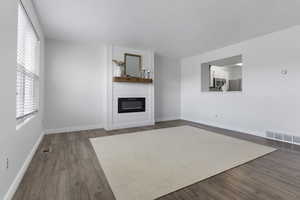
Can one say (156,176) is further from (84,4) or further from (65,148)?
(84,4)

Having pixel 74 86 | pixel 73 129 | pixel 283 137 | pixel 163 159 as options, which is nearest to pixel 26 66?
pixel 74 86

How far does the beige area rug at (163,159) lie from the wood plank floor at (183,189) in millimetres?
115

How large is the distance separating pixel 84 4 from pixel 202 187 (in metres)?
3.24

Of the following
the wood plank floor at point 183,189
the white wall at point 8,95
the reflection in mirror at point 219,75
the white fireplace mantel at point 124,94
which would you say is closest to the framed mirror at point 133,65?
the white fireplace mantel at point 124,94

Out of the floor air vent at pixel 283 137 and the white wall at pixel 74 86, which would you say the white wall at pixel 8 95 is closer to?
the white wall at pixel 74 86

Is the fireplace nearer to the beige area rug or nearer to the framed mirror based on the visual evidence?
the framed mirror

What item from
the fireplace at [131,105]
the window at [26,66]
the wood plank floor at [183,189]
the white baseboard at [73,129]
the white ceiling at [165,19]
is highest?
the white ceiling at [165,19]

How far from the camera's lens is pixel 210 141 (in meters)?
3.22

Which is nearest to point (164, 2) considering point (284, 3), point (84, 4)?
point (84, 4)

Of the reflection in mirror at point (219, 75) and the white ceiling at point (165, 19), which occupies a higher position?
the white ceiling at point (165, 19)

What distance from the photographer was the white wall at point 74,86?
3.92 meters

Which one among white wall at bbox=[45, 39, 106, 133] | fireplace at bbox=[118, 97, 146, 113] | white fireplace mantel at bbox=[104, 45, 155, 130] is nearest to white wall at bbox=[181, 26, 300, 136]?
white fireplace mantel at bbox=[104, 45, 155, 130]

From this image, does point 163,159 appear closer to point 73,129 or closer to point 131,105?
point 131,105

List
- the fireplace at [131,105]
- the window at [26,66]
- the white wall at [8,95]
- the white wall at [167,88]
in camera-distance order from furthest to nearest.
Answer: the white wall at [167,88], the fireplace at [131,105], the window at [26,66], the white wall at [8,95]
